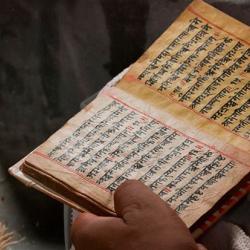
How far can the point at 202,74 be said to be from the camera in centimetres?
94

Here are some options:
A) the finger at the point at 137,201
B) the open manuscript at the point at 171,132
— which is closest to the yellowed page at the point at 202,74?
the open manuscript at the point at 171,132

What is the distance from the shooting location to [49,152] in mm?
857

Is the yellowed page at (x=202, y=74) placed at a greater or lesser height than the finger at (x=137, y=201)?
greater

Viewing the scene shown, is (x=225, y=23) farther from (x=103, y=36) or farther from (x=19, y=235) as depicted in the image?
(x=19, y=235)

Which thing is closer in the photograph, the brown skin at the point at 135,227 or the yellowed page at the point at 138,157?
the brown skin at the point at 135,227

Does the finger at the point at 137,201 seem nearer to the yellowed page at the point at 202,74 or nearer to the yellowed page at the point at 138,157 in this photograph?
the yellowed page at the point at 138,157

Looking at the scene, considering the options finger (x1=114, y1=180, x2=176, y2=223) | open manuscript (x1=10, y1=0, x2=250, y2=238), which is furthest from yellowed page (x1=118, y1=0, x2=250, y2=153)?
finger (x1=114, y1=180, x2=176, y2=223)

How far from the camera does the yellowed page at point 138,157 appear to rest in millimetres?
814

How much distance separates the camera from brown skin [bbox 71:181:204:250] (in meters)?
0.70

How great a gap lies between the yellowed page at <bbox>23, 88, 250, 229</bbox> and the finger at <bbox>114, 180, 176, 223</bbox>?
5cm

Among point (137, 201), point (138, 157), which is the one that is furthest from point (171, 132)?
point (137, 201)

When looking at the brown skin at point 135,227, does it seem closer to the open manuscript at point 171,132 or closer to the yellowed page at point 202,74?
the open manuscript at point 171,132

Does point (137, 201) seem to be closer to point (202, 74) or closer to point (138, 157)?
point (138, 157)

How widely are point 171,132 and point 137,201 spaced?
165 millimetres
